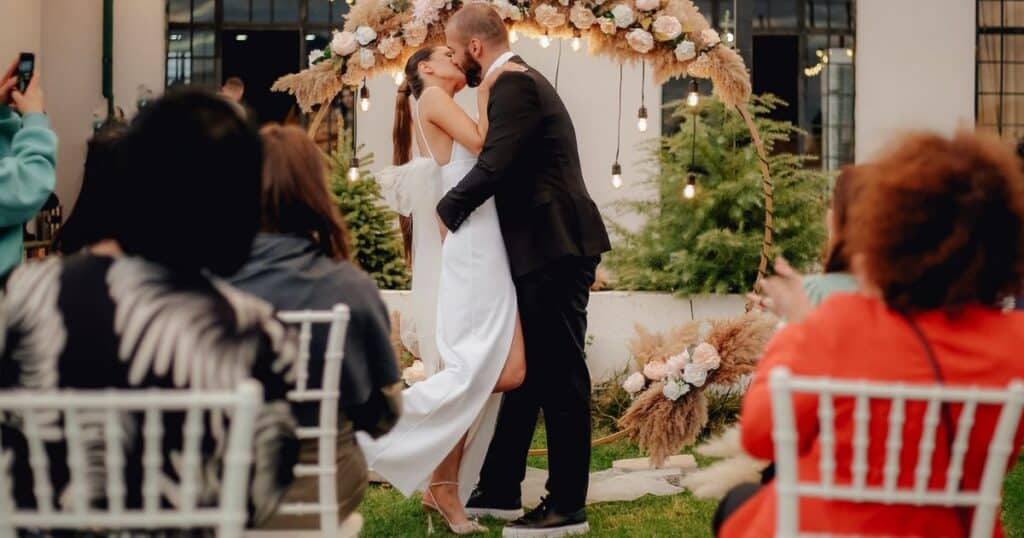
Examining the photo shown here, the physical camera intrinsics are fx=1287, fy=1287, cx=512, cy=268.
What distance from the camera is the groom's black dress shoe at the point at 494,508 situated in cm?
482

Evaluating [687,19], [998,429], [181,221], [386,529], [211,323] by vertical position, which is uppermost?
[687,19]

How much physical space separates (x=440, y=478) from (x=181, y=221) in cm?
281

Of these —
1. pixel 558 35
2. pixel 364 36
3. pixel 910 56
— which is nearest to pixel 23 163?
pixel 364 36

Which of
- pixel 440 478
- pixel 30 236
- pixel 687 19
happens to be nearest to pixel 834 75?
pixel 687 19

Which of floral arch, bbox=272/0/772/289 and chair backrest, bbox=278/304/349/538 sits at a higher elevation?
floral arch, bbox=272/0/772/289

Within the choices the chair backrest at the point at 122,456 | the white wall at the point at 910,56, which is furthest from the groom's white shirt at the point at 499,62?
the white wall at the point at 910,56

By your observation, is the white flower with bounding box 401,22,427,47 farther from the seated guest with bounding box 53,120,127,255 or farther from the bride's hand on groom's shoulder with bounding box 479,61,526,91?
the seated guest with bounding box 53,120,127,255

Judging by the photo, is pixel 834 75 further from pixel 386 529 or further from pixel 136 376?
pixel 136 376

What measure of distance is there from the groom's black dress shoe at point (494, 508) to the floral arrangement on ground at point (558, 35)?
2.04 metres

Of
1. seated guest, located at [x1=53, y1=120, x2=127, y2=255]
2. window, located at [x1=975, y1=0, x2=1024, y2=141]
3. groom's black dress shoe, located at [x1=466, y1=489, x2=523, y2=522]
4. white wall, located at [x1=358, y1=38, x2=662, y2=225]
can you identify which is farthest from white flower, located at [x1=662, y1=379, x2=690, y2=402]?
window, located at [x1=975, y1=0, x2=1024, y2=141]

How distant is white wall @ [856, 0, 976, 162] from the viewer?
11398 mm

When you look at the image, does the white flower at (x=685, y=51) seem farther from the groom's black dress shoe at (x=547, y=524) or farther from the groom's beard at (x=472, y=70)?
the groom's black dress shoe at (x=547, y=524)

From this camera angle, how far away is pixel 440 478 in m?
4.58

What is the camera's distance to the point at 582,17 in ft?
18.7
